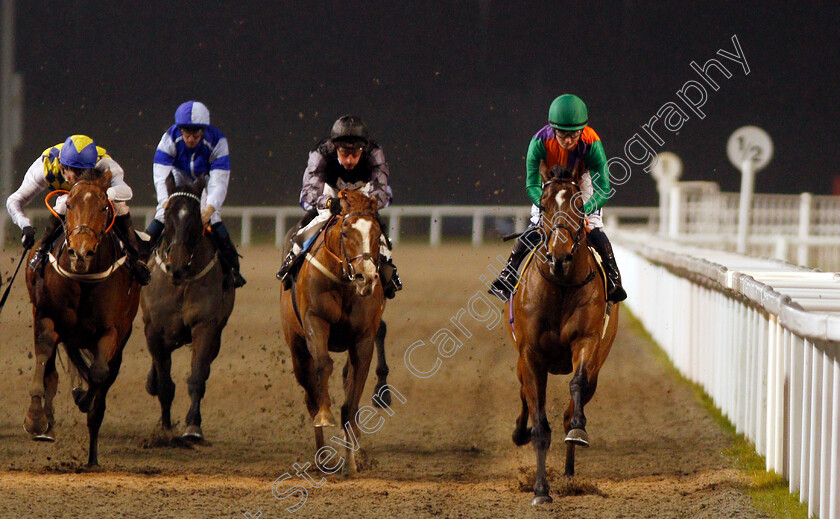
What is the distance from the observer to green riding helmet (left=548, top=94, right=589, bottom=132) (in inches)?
215

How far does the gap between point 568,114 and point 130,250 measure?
2.64 metres

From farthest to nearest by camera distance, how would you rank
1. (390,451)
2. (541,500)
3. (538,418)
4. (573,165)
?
(390,451) → (573,165) → (538,418) → (541,500)

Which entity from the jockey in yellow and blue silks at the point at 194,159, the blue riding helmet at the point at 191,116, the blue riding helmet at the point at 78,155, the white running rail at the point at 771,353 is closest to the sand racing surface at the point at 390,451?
the white running rail at the point at 771,353

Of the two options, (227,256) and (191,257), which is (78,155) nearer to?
(191,257)

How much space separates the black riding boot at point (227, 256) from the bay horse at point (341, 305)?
3.45 ft

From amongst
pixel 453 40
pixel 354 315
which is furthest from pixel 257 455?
pixel 453 40

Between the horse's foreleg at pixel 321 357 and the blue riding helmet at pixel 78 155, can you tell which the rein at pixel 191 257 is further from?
the horse's foreleg at pixel 321 357

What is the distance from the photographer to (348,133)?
238 inches

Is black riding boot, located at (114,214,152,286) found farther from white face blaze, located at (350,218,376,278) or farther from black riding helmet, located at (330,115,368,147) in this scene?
white face blaze, located at (350,218,376,278)

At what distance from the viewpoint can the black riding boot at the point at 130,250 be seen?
611 centimetres

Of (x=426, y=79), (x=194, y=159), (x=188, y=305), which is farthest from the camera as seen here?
(x=426, y=79)

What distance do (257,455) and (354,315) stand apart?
119cm

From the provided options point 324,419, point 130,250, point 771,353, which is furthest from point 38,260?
point 771,353

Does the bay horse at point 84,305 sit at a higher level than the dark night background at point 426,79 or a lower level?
lower
